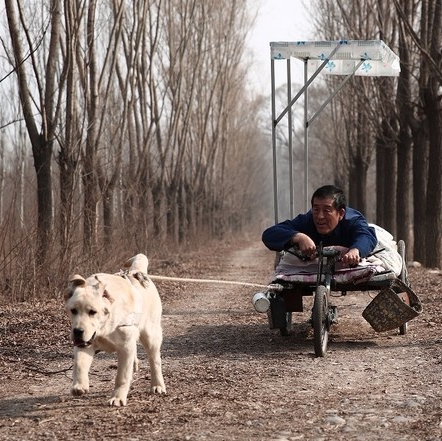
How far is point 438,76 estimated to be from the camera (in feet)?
39.7

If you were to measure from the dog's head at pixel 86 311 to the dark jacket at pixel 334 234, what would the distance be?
2.79 m

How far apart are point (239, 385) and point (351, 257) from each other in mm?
1719

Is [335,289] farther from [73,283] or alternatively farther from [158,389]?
[73,283]

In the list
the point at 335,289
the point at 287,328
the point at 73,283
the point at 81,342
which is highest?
the point at 73,283

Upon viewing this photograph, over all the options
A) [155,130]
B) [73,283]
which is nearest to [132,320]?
[73,283]

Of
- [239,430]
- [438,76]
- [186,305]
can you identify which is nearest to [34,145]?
[186,305]

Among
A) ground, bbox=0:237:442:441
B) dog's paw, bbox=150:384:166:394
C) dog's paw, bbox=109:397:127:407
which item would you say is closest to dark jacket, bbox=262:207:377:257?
ground, bbox=0:237:442:441

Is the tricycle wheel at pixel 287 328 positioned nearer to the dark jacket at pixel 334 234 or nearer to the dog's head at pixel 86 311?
the dark jacket at pixel 334 234

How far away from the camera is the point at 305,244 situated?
22.5ft

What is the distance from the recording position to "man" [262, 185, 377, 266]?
22.8 ft

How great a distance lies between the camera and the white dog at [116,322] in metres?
4.42

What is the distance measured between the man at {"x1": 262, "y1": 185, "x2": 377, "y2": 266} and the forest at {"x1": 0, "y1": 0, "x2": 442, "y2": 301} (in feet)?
9.64

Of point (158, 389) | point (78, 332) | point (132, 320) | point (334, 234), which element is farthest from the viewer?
point (334, 234)

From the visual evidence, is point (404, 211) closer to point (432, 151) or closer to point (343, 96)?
point (432, 151)
